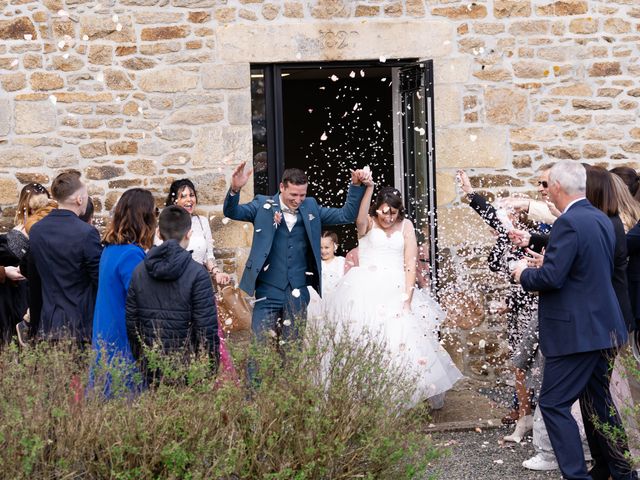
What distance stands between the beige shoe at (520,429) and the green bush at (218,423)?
6.62ft

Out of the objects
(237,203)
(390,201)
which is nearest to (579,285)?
(390,201)

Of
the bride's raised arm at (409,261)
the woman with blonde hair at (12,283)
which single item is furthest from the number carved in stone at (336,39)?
the woman with blonde hair at (12,283)

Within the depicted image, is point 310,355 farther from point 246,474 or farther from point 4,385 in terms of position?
point 4,385

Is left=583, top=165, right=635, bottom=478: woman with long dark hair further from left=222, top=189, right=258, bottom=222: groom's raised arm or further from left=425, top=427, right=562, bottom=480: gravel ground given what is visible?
left=222, top=189, right=258, bottom=222: groom's raised arm

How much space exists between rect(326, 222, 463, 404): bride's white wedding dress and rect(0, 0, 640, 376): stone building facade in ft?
3.00

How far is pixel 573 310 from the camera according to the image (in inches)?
204

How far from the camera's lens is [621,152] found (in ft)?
27.6

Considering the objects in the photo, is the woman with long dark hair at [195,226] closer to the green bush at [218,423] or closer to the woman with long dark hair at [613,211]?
the green bush at [218,423]

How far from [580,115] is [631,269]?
2795mm

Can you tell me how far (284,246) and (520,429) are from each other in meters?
1.93

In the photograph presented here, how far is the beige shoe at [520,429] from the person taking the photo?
657 centimetres

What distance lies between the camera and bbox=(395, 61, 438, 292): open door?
26.4 feet

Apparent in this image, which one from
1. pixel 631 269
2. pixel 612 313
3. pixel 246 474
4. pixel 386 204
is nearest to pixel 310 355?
pixel 246 474

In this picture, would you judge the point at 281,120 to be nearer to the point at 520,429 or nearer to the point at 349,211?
the point at 349,211
